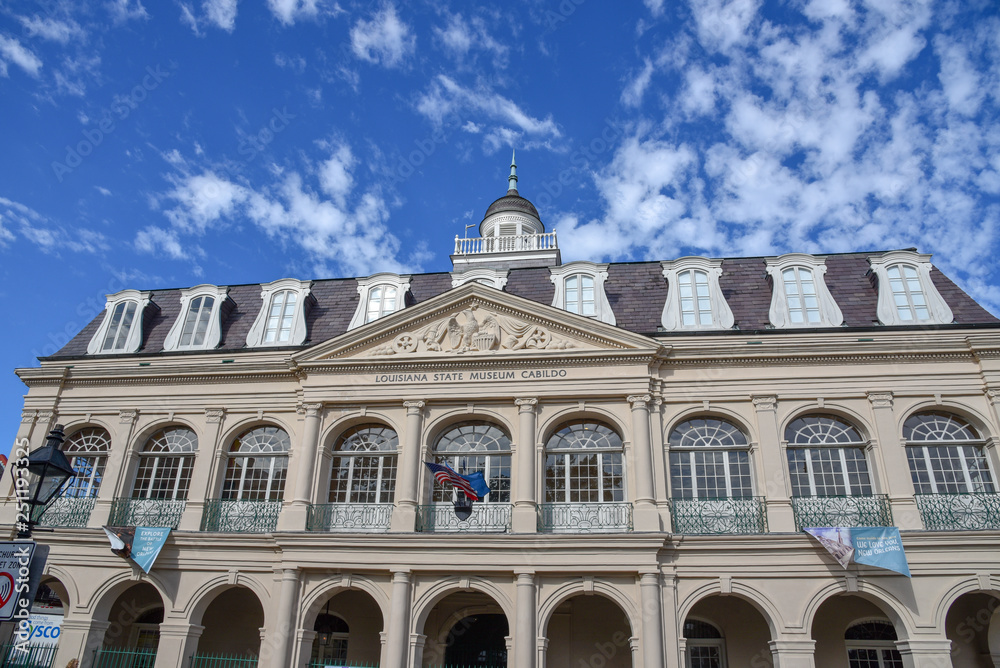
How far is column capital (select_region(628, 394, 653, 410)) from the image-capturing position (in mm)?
19000

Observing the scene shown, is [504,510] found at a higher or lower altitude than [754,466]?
lower

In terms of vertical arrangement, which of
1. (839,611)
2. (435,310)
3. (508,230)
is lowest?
(839,611)

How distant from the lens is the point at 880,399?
18.6 meters

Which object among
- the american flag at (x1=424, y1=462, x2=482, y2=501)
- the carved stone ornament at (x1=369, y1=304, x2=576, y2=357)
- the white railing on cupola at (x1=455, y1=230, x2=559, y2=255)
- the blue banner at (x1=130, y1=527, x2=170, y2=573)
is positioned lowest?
the blue banner at (x1=130, y1=527, x2=170, y2=573)

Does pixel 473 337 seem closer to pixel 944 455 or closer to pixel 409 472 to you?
pixel 409 472

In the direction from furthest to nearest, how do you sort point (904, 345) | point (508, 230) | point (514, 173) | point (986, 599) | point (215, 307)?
point (514, 173) → point (508, 230) → point (215, 307) → point (904, 345) → point (986, 599)

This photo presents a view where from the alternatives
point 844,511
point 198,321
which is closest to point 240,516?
point 198,321

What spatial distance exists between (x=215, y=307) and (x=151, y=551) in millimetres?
7816

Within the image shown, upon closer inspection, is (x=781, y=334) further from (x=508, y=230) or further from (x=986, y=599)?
(x=508, y=230)

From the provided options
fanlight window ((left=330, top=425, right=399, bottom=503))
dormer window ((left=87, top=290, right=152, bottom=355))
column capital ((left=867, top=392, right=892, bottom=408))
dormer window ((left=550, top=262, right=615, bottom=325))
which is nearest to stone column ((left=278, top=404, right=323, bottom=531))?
fanlight window ((left=330, top=425, right=399, bottom=503))

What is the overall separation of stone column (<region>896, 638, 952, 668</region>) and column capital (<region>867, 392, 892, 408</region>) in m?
5.53

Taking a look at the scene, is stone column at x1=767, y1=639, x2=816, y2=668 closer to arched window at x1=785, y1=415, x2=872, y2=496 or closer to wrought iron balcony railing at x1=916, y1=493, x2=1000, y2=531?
arched window at x1=785, y1=415, x2=872, y2=496

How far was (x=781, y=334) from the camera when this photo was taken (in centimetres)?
1970

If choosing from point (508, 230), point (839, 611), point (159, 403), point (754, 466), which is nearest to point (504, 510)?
point (754, 466)
